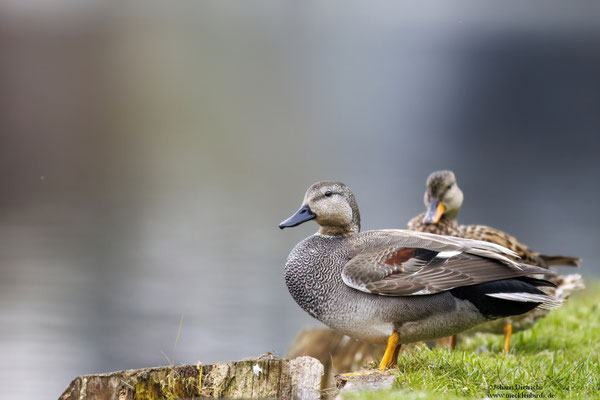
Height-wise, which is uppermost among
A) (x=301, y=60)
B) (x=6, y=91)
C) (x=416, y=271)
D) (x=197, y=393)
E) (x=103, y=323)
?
(x=301, y=60)

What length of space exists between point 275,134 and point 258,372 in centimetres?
4606

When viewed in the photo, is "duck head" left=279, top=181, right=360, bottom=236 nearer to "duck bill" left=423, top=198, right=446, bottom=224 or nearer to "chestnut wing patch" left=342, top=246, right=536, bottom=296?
"chestnut wing patch" left=342, top=246, right=536, bottom=296

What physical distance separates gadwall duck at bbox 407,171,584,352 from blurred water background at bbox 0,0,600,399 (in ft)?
16.8

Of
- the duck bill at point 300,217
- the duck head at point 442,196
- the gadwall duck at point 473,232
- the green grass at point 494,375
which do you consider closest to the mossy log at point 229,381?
the green grass at point 494,375

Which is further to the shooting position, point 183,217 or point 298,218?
point 183,217

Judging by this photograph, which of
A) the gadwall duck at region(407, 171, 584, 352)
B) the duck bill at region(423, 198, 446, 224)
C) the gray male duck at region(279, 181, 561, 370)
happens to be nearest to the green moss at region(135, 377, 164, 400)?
the gray male duck at region(279, 181, 561, 370)

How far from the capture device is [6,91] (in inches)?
2314

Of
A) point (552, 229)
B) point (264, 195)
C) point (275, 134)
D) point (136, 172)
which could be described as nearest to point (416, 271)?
point (552, 229)

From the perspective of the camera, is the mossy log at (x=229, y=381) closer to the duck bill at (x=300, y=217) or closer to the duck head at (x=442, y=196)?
the duck bill at (x=300, y=217)

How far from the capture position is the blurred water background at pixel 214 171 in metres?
13.6

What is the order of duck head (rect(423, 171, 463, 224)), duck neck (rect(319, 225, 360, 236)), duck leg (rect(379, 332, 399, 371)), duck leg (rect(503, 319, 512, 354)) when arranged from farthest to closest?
duck head (rect(423, 171, 463, 224)) → duck leg (rect(503, 319, 512, 354)) → duck neck (rect(319, 225, 360, 236)) → duck leg (rect(379, 332, 399, 371))

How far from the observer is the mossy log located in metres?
4.28

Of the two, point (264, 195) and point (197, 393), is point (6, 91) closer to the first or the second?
point (264, 195)

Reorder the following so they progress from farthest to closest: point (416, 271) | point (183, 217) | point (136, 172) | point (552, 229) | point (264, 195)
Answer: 1. point (136, 172)
2. point (264, 195)
3. point (183, 217)
4. point (552, 229)
5. point (416, 271)
